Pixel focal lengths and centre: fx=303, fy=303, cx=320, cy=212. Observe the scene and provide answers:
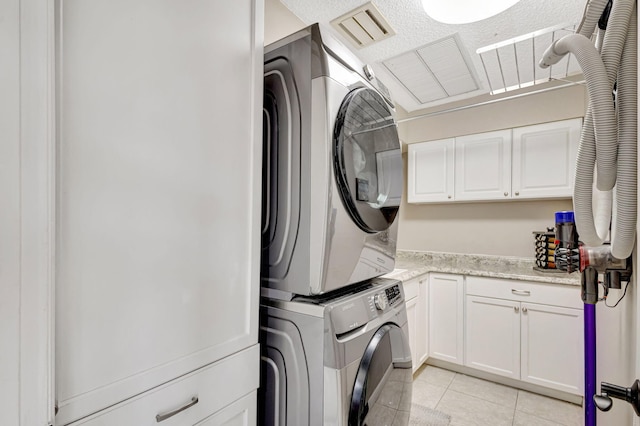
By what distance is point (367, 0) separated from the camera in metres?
1.68

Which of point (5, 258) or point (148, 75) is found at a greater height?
point (148, 75)

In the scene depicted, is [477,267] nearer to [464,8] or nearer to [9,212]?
[464,8]

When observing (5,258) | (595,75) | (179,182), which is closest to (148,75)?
(179,182)

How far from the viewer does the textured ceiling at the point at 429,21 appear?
1.74 metres

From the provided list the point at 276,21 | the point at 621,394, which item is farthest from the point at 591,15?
the point at 276,21

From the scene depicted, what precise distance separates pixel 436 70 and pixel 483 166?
3.31ft

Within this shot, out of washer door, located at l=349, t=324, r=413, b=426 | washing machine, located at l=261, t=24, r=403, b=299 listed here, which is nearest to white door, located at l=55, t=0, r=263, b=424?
washing machine, located at l=261, t=24, r=403, b=299

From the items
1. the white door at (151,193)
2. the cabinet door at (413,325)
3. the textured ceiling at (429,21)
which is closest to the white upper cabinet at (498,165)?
the textured ceiling at (429,21)

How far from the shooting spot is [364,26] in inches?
74.4

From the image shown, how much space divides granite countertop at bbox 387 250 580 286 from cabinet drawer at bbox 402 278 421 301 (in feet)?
0.16

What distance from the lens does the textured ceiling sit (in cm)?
174

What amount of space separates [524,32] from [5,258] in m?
2.71

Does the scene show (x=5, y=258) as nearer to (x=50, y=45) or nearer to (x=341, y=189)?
(x=50, y=45)

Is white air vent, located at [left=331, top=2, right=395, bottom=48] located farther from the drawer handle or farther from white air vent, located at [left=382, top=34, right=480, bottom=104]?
the drawer handle
